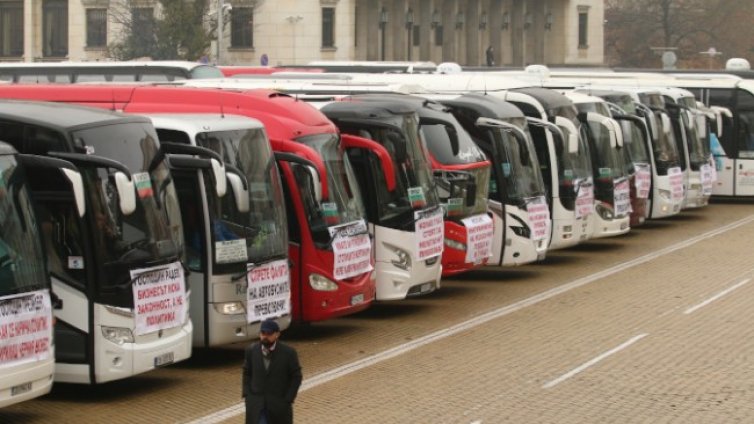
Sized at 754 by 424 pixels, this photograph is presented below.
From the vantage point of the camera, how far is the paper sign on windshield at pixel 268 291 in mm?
18234

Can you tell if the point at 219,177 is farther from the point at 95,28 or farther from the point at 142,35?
the point at 95,28

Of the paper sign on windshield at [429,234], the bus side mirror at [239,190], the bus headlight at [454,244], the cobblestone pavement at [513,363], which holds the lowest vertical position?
the cobblestone pavement at [513,363]

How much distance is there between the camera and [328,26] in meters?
88.2

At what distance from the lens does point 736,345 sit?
20047mm

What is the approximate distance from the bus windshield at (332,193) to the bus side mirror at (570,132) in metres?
8.82

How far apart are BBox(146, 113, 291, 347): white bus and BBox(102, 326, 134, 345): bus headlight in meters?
1.94

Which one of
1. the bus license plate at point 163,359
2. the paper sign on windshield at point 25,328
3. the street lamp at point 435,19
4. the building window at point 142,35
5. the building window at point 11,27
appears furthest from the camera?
the street lamp at point 435,19

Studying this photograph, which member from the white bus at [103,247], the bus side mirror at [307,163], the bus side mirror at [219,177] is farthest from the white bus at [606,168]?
the white bus at [103,247]

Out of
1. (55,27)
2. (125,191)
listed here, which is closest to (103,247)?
(125,191)

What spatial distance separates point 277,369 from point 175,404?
3.66 meters

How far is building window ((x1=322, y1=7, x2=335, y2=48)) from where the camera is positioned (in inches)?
3460

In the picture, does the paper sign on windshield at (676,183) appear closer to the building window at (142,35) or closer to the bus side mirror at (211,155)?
the bus side mirror at (211,155)

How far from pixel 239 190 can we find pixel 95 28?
217 feet

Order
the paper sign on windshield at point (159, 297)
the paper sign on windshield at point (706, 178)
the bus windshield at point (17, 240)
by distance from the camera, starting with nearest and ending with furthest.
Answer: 1. the bus windshield at point (17, 240)
2. the paper sign on windshield at point (159, 297)
3. the paper sign on windshield at point (706, 178)
